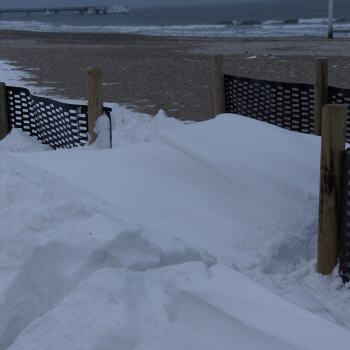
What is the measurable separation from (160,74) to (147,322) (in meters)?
14.4

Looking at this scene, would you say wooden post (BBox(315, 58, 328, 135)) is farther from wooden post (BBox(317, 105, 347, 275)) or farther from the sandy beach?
the sandy beach

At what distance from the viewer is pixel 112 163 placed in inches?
206

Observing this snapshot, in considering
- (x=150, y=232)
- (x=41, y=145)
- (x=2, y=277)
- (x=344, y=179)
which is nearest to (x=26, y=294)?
(x=2, y=277)

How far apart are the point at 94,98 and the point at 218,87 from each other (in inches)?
77.6

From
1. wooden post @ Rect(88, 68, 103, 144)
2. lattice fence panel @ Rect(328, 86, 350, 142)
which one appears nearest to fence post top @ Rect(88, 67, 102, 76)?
wooden post @ Rect(88, 68, 103, 144)

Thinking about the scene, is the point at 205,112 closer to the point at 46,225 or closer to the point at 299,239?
the point at 299,239

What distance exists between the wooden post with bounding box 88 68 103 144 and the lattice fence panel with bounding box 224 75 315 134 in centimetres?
207

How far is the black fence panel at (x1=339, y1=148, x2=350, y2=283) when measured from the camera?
3.87 metres

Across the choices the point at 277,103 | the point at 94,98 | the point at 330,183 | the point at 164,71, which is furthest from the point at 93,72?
the point at 164,71

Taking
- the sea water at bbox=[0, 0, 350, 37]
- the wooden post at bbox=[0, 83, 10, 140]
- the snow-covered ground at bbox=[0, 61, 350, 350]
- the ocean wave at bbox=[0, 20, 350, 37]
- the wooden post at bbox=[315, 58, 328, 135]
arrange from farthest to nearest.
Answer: the sea water at bbox=[0, 0, 350, 37], the ocean wave at bbox=[0, 20, 350, 37], the wooden post at bbox=[0, 83, 10, 140], the wooden post at bbox=[315, 58, 328, 135], the snow-covered ground at bbox=[0, 61, 350, 350]

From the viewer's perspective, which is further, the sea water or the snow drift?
the sea water

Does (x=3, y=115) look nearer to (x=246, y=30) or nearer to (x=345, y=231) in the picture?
(x=345, y=231)

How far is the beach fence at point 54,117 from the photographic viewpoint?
6.68m

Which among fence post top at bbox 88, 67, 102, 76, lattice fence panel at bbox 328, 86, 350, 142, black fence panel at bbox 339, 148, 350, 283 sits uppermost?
fence post top at bbox 88, 67, 102, 76
